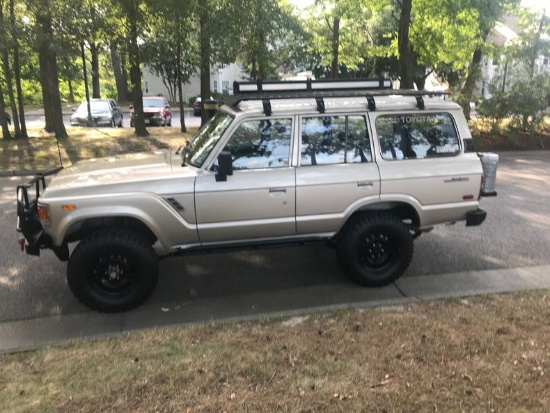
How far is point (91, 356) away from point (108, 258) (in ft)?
3.37

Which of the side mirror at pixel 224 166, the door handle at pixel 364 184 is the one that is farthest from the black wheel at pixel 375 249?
the side mirror at pixel 224 166

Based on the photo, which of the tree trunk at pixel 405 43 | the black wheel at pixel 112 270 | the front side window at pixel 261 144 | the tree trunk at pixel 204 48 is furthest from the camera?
the tree trunk at pixel 405 43

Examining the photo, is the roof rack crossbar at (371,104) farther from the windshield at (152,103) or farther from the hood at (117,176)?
the windshield at (152,103)

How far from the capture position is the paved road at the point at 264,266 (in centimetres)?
480

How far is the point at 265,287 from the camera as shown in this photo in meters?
5.05

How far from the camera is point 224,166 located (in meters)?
4.34

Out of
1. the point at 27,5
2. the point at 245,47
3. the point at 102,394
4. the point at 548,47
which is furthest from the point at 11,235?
the point at 548,47

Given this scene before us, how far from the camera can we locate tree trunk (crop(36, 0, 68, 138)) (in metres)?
12.8

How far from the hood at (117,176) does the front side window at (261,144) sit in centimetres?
45

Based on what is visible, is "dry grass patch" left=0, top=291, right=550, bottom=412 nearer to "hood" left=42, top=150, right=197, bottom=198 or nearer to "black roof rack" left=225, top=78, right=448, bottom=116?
"hood" left=42, top=150, right=197, bottom=198

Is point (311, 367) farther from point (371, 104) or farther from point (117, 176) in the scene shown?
point (371, 104)

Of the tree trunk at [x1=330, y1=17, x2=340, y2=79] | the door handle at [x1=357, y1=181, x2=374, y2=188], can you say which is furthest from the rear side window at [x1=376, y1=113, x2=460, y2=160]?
the tree trunk at [x1=330, y1=17, x2=340, y2=79]

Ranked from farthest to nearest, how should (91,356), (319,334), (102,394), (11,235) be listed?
(11,235)
(319,334)
(91,356)
(102,394)

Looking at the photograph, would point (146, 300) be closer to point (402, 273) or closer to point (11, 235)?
point (402, 273)
